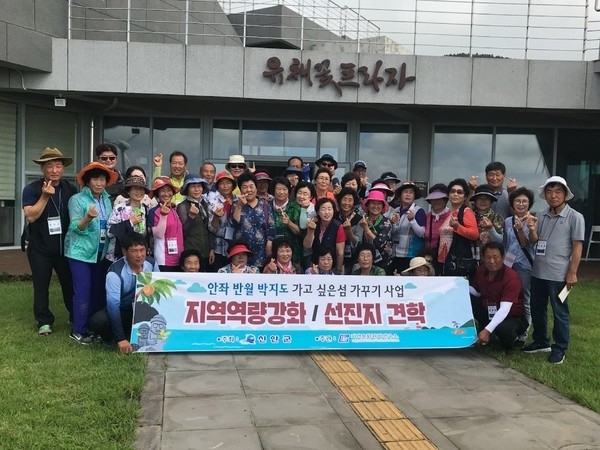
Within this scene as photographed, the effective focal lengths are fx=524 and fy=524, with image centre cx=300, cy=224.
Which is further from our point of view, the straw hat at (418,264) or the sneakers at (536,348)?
the straw hat at (418,264)

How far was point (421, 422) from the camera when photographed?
11.7ft

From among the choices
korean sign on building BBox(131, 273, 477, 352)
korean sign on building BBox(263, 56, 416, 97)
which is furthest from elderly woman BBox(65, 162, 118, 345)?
korean sign on building BBox(263, 56, 416, 97)

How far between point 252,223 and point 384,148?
26.5 ft

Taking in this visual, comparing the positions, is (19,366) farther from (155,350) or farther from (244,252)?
(244,252)

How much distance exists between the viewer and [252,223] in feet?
18.6

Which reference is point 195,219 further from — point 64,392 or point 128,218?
point 64,392

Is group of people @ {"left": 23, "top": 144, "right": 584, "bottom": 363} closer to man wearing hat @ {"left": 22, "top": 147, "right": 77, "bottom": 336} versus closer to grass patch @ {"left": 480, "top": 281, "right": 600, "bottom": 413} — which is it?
man wearing hat @ {"left": 22, "top": 147, "right": 77, "bottom": 336}

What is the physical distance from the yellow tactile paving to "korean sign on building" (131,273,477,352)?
291 millimetres

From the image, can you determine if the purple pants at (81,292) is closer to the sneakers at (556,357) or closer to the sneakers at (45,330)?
the sneakers at (45,330)

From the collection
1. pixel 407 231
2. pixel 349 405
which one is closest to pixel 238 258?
pixel 407 231

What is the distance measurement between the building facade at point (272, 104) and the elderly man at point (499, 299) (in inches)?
252

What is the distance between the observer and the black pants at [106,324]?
4.85 m

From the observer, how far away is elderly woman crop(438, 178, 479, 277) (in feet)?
17.7

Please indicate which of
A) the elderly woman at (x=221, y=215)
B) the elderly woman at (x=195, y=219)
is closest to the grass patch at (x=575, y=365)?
the elderly woman at (x=221, y=215)
